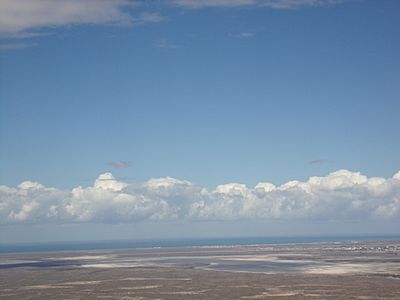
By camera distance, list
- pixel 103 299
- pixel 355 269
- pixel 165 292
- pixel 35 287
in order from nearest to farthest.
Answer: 1. pixel 103 299
2. pixel 165 292
3. pixel 35 287
4. pixel 355 269

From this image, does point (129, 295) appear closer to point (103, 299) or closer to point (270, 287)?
point (103, 299)

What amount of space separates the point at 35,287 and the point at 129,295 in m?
19.4

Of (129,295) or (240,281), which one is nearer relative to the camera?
(129,295)

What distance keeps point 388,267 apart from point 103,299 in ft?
208

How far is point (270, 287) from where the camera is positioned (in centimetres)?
8119

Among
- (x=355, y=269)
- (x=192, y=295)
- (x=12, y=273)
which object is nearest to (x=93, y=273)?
(x=12, y=273)

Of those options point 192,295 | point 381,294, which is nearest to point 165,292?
point 192,295

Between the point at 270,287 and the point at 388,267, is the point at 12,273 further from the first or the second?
the point at 388,267

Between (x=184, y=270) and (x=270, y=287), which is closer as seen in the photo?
(x=270, y=287)

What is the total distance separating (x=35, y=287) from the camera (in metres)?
85.9

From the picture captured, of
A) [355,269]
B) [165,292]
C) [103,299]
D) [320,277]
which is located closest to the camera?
[103,299]

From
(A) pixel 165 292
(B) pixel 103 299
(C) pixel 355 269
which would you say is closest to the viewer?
(B) pixel 103 299

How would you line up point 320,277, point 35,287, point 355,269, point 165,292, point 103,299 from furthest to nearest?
point 355,269 < point 320,277 < point 35,287 < point 165,292 < point 103,299

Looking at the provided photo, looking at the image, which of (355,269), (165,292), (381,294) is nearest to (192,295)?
(165,292)
